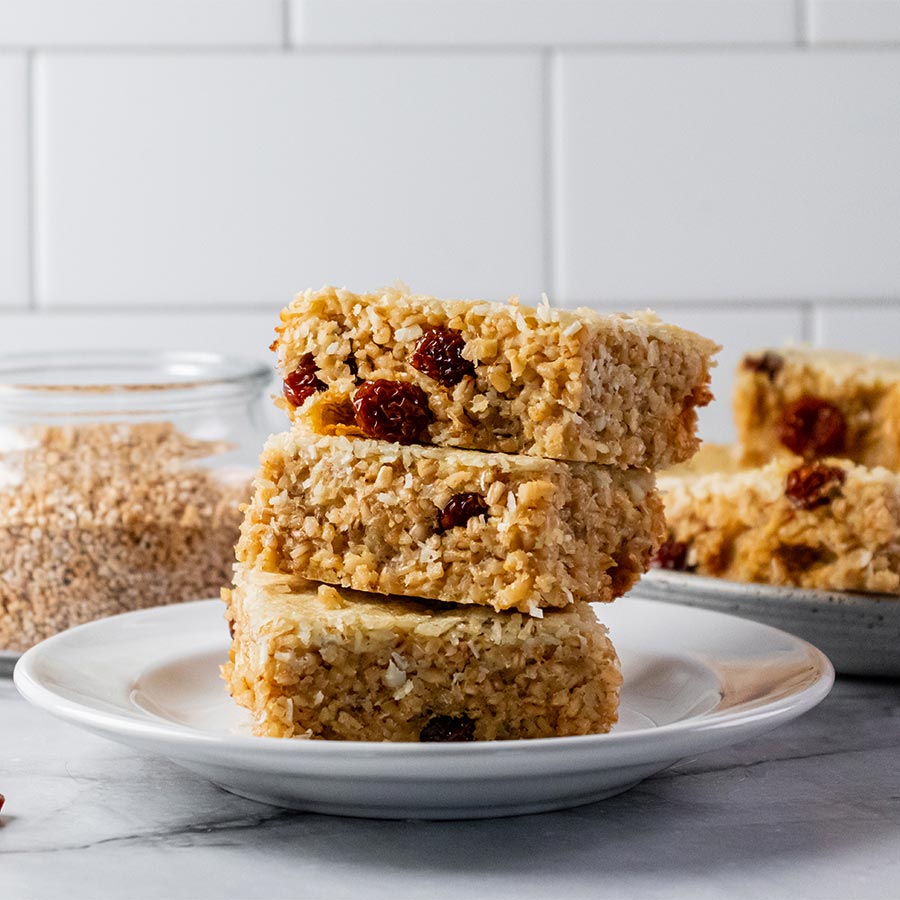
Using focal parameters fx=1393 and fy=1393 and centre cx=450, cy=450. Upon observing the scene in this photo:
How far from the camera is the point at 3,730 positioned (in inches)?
45.6

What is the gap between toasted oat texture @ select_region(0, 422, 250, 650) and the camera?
4.33 ft

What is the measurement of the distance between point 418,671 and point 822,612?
396 millimetres

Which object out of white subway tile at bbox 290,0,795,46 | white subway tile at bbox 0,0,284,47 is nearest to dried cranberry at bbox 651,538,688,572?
white subway tile at bbox 290,0,795,46

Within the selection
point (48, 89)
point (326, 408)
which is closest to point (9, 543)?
point (326, 408)

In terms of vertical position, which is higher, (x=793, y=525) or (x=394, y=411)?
(x=394, y=411)

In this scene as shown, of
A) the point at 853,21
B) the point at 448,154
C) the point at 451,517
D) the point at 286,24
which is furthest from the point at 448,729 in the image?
the point at 853,21

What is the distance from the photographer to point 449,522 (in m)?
1.03

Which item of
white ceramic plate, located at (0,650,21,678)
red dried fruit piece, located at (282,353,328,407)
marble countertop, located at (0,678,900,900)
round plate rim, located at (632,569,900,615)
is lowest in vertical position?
marble countertop, located at (0,678,900,900)

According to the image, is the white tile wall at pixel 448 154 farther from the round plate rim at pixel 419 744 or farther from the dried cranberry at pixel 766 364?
the round plate rim at pixel 419 744

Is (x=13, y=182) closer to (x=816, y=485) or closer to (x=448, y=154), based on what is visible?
(x=448, y=154)

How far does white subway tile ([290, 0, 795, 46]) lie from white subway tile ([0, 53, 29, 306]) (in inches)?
18.5

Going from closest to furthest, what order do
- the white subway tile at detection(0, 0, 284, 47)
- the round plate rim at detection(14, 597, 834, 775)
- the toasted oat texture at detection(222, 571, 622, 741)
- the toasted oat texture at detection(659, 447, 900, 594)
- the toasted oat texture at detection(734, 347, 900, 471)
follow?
1. the round plate rim at detection(14, 597, 834, 775)
2. the toasted oat texture at detection(222, 571, 622, 741)
3. the toasted oat texture at detection(659, 447, 900, 594)
4. the toasted oat texture at detection(734, 347, 900, 471)
5. the white subway tile at detection(0, 0, 284, 47)

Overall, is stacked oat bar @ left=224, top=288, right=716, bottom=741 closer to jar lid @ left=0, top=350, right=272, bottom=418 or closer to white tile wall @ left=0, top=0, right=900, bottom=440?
jar lid @ left=0, top=350, right=272, bottom=418

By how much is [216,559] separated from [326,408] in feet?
1.14
